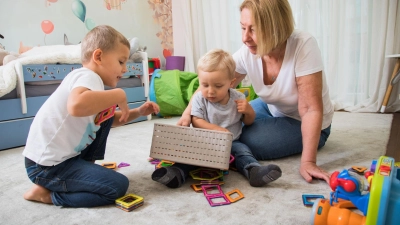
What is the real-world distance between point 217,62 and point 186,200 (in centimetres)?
54

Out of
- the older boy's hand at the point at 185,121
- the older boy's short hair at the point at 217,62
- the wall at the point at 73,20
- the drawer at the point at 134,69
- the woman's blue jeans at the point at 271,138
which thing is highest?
the wall at the point at 73,20

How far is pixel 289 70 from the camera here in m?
1.24

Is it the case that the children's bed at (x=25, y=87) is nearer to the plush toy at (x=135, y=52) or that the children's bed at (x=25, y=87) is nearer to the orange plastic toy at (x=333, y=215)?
the plush toy at (x=135, y=52)

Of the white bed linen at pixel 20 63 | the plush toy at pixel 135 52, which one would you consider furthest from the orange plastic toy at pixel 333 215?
the plush toy at pixel 135 52

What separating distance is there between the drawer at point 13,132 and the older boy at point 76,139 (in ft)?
3.04

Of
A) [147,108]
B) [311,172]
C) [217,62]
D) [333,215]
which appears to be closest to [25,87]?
[147,108]

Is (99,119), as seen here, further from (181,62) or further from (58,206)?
(181,62)

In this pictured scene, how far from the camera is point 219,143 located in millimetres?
1067

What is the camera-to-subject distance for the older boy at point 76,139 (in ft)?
3.05

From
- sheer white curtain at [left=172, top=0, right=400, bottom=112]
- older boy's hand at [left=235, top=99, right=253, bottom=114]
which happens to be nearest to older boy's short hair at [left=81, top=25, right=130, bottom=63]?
older boy's hand at [left=235, top=99, right=253, bottom=114]

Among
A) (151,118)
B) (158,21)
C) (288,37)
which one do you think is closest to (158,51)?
(158,21)

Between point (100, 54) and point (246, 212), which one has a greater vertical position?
point (100, 54)

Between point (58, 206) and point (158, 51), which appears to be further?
point (158, 51)

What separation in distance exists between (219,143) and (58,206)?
0.55 m
